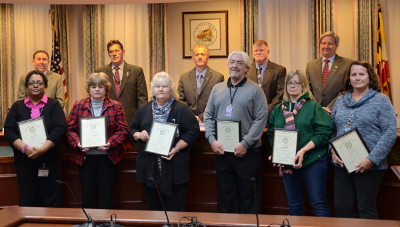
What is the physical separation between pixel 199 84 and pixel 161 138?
6.35ft

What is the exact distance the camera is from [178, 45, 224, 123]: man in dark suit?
4.67m

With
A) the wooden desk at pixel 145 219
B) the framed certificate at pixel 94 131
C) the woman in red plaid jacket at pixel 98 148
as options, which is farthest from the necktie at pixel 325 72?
the wooden desk at pixel 145 219

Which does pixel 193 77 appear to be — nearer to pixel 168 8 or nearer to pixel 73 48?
pixel 168 8

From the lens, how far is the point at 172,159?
9.89ft

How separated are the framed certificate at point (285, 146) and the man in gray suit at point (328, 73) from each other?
1318 mm

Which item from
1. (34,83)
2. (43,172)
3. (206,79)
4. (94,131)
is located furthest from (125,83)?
(43,172)

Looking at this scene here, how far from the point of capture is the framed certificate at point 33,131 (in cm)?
323

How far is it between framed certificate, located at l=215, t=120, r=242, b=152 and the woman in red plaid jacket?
2.81ft

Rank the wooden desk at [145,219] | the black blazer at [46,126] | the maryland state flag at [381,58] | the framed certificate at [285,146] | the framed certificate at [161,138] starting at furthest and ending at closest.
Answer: the maryland state flag at [381,58] → the black blazer at [46,126] → the framed certificate at [161,138] → the framed certificate at [285,146] → the wooden desk at [145,219]

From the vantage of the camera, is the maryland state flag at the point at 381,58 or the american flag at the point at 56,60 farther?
the american flag at the point at 56,60

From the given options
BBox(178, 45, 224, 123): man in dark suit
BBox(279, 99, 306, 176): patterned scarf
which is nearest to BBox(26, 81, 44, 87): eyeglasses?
BBox(178, 45, 224, 123): man in dark suit

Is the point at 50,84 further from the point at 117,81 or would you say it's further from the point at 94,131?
the point at 94,131

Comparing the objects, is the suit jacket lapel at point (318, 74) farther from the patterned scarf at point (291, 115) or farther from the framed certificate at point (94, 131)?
the framed certificate at point (94, 131)

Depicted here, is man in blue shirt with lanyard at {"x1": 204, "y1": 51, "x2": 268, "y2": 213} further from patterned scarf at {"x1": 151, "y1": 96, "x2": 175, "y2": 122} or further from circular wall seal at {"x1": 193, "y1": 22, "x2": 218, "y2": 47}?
circular wall seal at {"x1": 193, "y1": 22, "x2": 218, "y2": 47}
